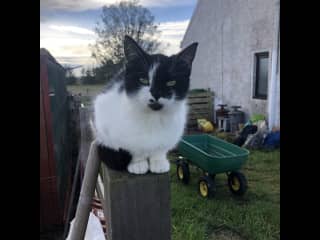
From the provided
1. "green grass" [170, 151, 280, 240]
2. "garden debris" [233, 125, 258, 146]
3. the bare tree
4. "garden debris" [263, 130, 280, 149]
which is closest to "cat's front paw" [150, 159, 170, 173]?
the bare tree

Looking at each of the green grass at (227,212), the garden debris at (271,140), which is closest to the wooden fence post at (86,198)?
the green grass at (227,212)

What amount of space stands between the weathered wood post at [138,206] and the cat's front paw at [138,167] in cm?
2

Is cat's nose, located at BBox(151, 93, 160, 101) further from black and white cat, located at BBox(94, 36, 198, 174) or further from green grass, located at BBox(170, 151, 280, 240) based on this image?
green grass, located at BBox(170, 151, 280, 240)

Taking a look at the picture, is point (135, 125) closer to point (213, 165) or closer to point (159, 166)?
point (159, 166)

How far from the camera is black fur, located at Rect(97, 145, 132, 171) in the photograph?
0.53 m

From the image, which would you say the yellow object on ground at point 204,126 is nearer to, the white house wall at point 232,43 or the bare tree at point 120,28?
the white house wall at point 232,43

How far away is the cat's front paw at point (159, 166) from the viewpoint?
0.52 m

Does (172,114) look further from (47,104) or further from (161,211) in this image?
(47,104)

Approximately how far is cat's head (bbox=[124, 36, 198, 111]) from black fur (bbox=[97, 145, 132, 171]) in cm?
10

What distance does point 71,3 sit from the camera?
755 millimetres
